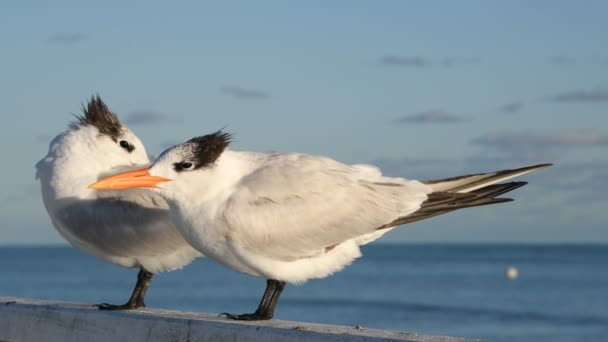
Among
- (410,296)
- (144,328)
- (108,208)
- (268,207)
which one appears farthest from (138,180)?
(410,296)

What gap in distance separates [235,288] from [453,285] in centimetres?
1427

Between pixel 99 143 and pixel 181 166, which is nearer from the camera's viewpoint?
pixel 181 166

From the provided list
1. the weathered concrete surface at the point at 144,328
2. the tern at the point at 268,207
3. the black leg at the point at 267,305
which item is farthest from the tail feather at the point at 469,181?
the weathered concrete surface at the point at 144,328

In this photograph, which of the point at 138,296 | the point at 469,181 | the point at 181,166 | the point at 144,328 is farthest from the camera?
the point at 138,296

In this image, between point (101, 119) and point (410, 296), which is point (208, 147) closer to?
point (101, 119)

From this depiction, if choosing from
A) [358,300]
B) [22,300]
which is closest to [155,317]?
[22,300]

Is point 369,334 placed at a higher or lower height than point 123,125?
lower

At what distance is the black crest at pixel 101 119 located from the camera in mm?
7812

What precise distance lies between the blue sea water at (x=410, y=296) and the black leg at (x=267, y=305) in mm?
33670

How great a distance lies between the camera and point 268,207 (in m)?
6.18

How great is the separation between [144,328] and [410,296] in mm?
54575

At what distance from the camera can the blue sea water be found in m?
44.4

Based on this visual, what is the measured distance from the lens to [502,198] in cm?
677

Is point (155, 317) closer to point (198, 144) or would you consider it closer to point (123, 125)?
point (198, 144)
